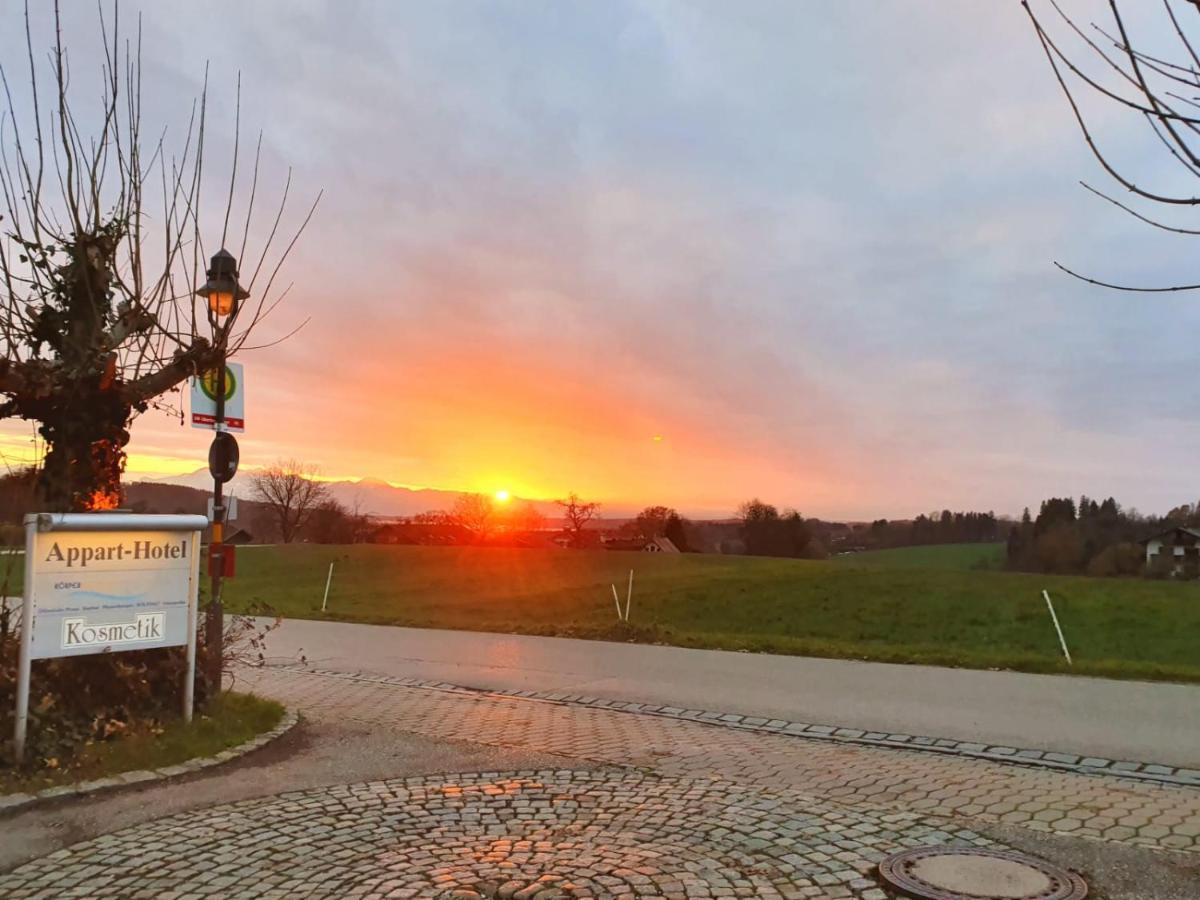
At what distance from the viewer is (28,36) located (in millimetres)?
7395

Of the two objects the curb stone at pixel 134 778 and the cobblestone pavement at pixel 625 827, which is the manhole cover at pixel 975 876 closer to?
the cobblestone pavement at pixel 625 827

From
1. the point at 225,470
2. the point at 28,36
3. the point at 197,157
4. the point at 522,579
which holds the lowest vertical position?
the point at 522,579

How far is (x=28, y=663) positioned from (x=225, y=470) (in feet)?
9.11

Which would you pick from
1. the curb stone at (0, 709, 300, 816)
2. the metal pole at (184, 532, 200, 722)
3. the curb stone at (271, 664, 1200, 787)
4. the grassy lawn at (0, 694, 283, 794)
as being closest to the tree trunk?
the metal pole at (184, 532, 200, 722)

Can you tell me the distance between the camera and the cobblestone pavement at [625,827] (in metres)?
4.28

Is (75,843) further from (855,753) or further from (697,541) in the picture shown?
(697,541)

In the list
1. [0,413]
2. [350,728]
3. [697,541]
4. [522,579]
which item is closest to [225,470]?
[0,413]

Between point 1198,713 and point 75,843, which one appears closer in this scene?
point 75,843

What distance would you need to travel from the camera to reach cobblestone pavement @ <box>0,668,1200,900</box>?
14.0ft

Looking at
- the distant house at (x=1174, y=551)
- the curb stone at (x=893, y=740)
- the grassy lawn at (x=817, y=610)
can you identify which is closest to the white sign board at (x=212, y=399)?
the curb stone at (x=893, y=740)

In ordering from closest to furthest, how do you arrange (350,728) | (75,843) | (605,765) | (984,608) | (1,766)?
(75,843), (1,766), (605,765), (350,728), (984,608)

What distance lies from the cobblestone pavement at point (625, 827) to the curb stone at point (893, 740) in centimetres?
19

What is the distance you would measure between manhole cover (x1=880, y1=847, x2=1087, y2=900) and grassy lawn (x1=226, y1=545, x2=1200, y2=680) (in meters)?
7.43

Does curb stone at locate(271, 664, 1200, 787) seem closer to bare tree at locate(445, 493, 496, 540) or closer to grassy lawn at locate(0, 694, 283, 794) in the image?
grassy lawn at locate(0, 694, 283, 794)
